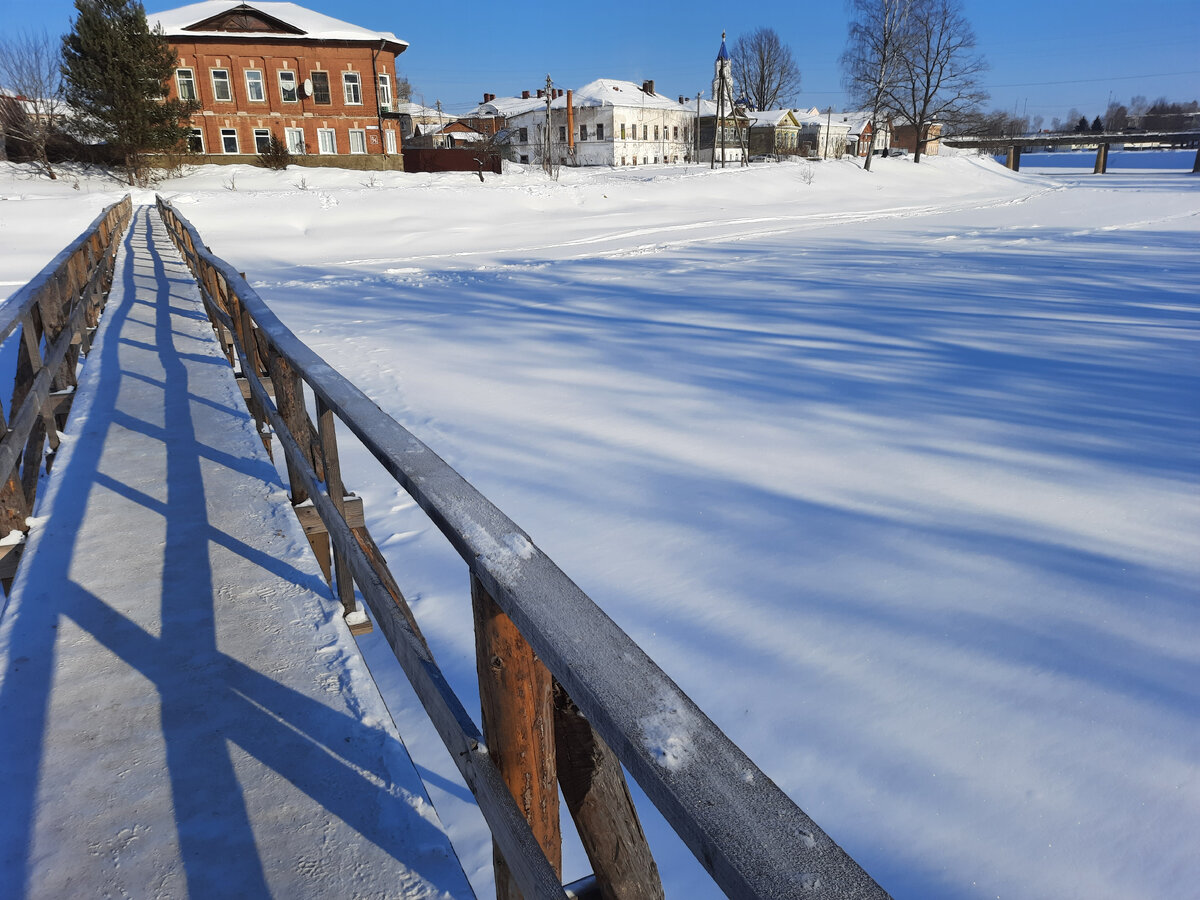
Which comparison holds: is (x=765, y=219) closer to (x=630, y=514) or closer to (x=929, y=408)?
(x=929, y=408)

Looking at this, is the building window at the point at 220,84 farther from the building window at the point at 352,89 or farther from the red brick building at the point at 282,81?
the building window at the point at 352,89

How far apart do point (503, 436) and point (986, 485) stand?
11.3 feet

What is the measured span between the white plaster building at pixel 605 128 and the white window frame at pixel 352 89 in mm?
22790

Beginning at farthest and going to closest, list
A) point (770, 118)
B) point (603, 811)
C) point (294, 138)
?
point (770, 118)
point (294, 138)
point (603, 811)

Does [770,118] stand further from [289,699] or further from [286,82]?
[289,699]

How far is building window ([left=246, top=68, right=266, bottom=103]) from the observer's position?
135ft

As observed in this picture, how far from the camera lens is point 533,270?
50.7 feet

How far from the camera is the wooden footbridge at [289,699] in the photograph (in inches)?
31.3

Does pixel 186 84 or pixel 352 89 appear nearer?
pixel 186 84

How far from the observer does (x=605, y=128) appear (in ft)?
220

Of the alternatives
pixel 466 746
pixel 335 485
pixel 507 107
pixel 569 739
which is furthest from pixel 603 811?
pixel 507 107

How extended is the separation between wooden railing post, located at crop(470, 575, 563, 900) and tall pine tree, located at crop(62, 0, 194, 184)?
128 feet

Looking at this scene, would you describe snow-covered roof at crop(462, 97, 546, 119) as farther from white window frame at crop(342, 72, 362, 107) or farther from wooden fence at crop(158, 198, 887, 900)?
wooden fence at crop(158, 198, 887, 900)

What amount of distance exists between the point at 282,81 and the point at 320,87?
1916mm
